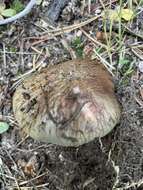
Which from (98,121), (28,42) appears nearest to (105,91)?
(98,121)

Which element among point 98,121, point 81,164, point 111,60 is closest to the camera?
point 98,121

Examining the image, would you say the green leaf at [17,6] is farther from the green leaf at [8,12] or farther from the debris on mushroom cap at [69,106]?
the debris on mushroom cap at [69,106]

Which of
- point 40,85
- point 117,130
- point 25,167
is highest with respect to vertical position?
point 40,85

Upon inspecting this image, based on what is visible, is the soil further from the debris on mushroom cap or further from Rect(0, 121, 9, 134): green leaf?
the debris on mushroom cap

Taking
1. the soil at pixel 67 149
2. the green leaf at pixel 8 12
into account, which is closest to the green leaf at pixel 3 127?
the soil at pixel 67 149

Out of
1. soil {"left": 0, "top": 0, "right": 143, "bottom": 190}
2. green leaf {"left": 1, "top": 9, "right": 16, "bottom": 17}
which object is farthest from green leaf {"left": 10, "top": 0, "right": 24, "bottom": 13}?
soil {"left": 0, "top": 0, "right": 143, "bottom": 190}

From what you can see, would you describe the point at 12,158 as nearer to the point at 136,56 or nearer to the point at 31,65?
the point at 31,65
